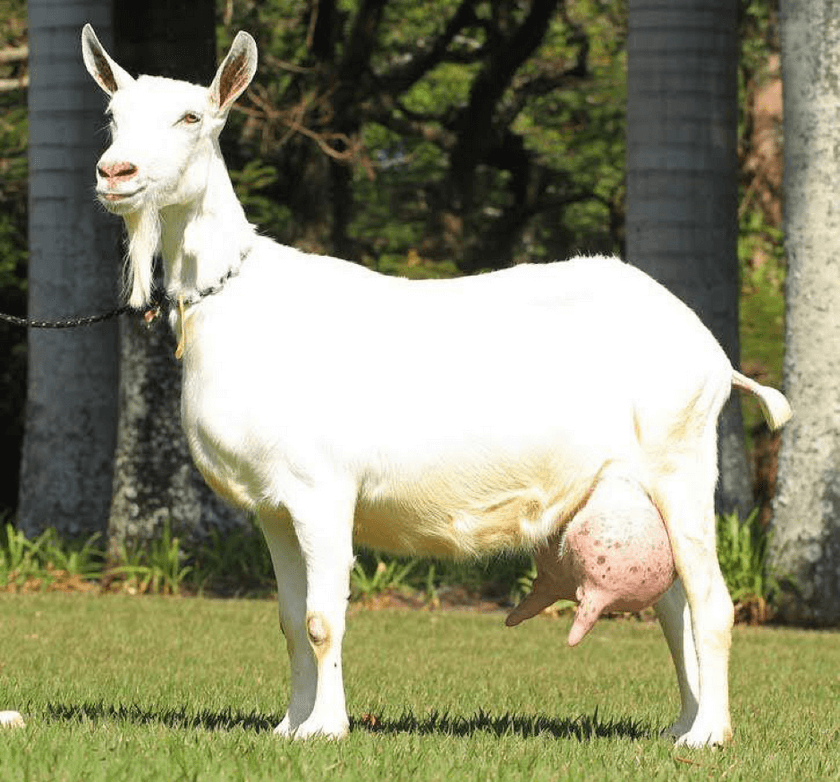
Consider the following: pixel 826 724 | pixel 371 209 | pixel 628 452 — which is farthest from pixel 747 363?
pixel 628 452

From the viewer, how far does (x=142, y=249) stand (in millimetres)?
6652

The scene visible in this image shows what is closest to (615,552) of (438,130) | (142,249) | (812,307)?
(142,249)

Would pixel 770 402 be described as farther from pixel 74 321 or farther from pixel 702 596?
pixel 74 321

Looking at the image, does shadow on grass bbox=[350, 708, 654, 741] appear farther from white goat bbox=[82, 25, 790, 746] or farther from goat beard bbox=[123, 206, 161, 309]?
goat beard bbox=[123, 206, 161, 309]

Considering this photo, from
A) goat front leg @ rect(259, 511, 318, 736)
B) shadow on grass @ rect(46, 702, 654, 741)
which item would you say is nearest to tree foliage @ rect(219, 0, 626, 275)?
shadow on grass @ rect(46, 702, 654, 741)

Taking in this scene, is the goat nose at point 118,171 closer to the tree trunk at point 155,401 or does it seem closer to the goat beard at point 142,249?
the goat beard at point 142,249

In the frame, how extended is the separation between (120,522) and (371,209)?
1172 centimetres

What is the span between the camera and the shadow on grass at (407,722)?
7.14m

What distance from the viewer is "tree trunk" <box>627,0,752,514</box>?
12.8 meters

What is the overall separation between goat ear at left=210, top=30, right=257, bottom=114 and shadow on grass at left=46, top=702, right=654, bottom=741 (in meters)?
2.35

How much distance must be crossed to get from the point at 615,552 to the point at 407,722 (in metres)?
1.51

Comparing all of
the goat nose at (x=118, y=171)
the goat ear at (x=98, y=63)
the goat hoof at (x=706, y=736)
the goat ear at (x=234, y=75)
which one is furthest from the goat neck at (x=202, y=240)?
the goat hoof at (x=706, y=736)

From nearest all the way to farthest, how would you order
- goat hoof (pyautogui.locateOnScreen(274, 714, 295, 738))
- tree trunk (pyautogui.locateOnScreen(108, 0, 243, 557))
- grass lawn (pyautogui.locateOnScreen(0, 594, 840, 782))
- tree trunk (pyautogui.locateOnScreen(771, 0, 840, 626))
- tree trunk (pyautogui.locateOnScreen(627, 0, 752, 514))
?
1. grass lawn (pyautogui.locateOnScreen(0, 594, 840, 782))
2. goat hoof (pyautogui.locateOnScreen(274, 714, 295, 738))
3. tree trunk (pyautogui.locateOnScreen(771, 0, 840, 626))
4. tree trunk (pyautogui.locateOnScreen(627, 0, 752, 514))
5. tree trunk (pyautogui.locateOnScreen(108, 0, 243, 557))

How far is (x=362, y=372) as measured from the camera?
6566 millimetres
